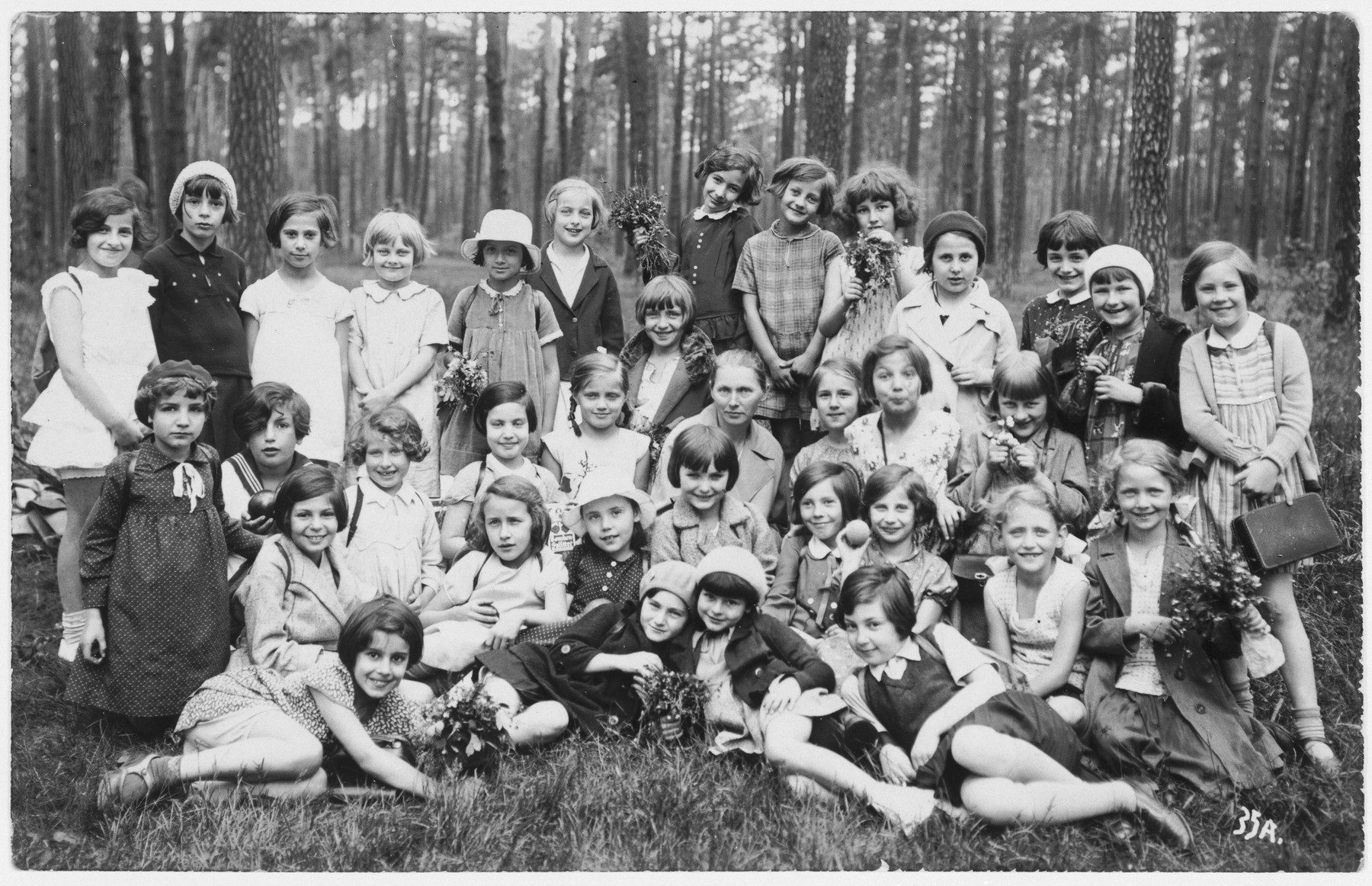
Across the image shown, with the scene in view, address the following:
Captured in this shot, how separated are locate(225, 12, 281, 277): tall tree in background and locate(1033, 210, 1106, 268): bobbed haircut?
743 cm

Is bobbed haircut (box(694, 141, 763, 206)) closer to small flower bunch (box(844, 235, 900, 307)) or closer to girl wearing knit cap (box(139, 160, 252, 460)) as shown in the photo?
small flower bunch (box(844, 235, 900, 307))

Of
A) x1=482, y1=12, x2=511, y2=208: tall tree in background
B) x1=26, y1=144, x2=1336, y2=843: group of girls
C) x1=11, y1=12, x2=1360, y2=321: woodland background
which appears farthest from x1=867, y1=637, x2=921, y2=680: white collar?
x1=482, y1=12, x2=511, y2=208: tall tree in background

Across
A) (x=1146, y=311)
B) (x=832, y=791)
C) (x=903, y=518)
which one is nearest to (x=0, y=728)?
(x=832, y=791)

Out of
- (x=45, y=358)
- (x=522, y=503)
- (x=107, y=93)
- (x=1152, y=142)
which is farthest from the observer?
(x=107, y=93)

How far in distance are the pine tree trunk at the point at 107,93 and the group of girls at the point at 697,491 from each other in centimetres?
958

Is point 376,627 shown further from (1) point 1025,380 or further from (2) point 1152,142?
(2) point 1152,142

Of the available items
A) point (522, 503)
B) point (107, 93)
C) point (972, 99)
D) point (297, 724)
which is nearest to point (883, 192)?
point (522, 503)

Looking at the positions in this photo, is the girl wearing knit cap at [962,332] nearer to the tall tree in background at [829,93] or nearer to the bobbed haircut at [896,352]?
the bobbed haircut at [896,352]

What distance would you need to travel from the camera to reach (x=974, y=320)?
19.4 ft

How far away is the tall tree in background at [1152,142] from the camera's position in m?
9.99

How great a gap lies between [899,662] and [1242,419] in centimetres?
203

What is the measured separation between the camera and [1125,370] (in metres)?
5.47

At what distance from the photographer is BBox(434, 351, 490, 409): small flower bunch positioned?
20.5ft

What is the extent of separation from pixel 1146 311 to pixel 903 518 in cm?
179
